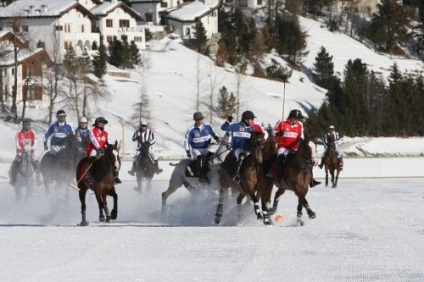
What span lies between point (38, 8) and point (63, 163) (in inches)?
2412

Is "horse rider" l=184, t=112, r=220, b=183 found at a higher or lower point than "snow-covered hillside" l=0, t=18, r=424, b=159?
higher

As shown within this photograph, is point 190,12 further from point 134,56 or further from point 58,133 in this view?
point 58,133

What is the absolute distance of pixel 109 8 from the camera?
3593 inches

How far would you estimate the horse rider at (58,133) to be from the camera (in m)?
25.2

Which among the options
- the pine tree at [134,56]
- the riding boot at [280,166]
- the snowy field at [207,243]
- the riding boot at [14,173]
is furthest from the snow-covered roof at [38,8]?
the riding boot at [280,166]

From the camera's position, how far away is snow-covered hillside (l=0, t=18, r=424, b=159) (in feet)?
205

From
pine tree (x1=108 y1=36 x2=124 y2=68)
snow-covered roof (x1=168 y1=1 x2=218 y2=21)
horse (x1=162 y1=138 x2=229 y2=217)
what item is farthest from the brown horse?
snow-covered roof (x1=168 y1=1 x2=218 y2=21)

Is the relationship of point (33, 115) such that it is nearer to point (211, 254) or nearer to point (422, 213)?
point (422, 213)

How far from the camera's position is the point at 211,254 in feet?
45.2

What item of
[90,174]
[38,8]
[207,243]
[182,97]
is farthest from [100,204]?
[38,8]

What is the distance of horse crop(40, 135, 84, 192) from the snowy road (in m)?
1.59

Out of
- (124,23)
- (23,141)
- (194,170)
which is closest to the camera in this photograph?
(194,170)

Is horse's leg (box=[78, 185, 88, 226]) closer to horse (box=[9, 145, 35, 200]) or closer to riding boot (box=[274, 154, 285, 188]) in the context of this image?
riding boot (box=[274, 154, 285, 188])

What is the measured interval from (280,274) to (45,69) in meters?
57.8
